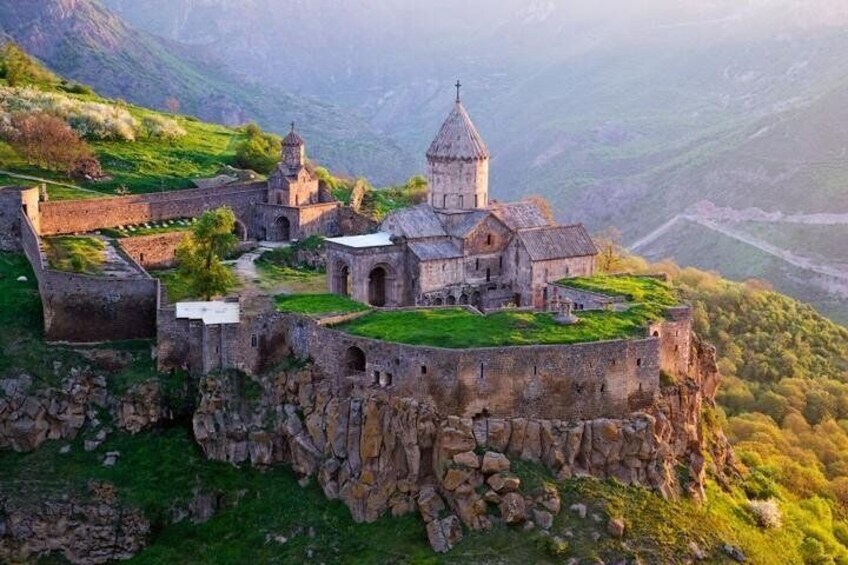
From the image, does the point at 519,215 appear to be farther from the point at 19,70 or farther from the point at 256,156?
the point at 19,70

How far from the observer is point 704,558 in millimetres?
30203

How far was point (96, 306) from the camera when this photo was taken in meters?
36.8

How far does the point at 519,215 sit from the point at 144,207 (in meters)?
17.2

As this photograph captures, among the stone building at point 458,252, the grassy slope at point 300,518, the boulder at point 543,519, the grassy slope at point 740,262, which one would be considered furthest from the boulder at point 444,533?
the grassy slope at point 740,262

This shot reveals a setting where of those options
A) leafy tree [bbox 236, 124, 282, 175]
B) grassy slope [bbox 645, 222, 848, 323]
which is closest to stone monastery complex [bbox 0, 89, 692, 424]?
leafy tree [bbox 236, 124, 282, 175]

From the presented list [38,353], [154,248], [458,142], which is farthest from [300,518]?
[154,248]

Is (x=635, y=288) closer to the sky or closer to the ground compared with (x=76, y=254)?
closer to the ground

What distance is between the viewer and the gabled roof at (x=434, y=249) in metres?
40.0

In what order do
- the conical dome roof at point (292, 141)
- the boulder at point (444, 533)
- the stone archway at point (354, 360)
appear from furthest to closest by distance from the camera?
the conical dome roof at point (292, 141) < the stone archway at point (354, 360) < the boulder at point (444, 533)

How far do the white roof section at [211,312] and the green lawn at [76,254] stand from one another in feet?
15.3

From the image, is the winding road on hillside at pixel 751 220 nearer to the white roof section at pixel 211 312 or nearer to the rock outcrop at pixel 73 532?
the white roof section at pixel 211 312

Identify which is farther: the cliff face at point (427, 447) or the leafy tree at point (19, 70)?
the leafy tree at point (19, 70)

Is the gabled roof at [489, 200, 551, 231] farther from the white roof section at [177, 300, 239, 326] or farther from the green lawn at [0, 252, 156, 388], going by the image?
the green lawn at [0, 252, 156, 388]

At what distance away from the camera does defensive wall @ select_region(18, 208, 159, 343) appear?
36.6m
